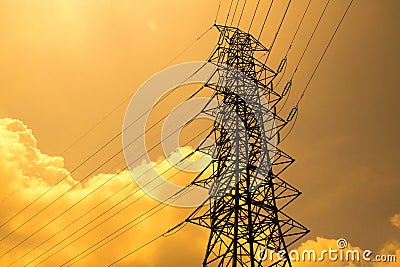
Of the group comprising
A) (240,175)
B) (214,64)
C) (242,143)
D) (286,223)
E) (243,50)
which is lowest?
(286,223)

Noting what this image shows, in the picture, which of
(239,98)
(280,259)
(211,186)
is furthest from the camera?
(239,98)

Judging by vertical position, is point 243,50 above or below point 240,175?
above

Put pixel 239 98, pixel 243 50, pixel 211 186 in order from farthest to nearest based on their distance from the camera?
pixel 243 50, pixel 239 98, pixel 211 186

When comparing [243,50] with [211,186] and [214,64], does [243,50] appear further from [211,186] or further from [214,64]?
[211,186]

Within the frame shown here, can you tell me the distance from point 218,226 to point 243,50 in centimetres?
1015

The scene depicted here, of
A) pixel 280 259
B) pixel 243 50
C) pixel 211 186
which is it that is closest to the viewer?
pixel 280 259

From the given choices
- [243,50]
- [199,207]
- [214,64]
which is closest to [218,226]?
[199,207]

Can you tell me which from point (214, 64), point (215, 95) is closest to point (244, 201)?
point (215, 95)

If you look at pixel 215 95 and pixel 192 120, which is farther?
pixel 215 95

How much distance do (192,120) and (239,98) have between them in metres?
2.98

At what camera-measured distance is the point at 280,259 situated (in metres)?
19.2

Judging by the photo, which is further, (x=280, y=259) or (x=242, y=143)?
(x=242, y=143)

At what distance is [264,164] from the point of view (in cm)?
2144

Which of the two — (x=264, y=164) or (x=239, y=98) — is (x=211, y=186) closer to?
(x=264, y=164)
